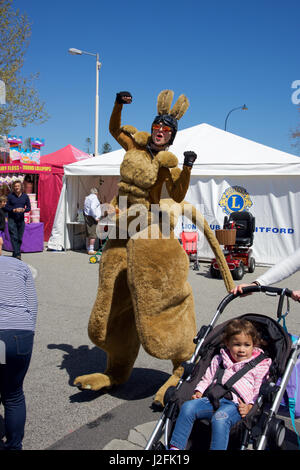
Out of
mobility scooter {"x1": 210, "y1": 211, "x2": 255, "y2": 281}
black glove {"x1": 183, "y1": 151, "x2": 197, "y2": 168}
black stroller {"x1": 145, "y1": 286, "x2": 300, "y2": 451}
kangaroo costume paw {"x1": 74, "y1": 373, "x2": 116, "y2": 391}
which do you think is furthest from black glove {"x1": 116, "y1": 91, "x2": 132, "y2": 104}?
mobility scooter {"x1": 210, "y1": 211, "x2": 255, "y2": 281}

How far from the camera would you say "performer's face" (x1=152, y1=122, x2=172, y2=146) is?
356 cm

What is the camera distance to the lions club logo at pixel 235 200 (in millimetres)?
10805

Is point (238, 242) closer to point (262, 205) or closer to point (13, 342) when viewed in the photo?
point (262, 205)

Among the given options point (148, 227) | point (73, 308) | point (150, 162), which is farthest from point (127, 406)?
point (73, 308)

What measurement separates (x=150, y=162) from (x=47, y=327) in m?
3.03

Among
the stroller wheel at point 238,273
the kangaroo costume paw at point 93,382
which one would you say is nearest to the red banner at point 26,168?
the stroller wheel at point 238,273

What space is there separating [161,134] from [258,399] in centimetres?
218

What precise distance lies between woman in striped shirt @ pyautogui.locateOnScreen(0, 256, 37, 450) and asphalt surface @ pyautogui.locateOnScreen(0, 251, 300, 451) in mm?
459

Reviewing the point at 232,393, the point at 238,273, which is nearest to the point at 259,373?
the point at 232,393

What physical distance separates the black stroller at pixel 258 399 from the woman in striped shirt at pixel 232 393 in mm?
49

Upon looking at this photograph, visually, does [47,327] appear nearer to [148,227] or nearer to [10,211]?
[148,227]

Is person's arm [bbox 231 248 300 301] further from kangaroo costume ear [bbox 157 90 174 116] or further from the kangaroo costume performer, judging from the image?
A: kangaroo costume ear [bbox 157 90 174 116]

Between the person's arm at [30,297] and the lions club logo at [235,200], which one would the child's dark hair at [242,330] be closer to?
the person's arm at [30,297]

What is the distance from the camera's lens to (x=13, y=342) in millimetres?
2430
